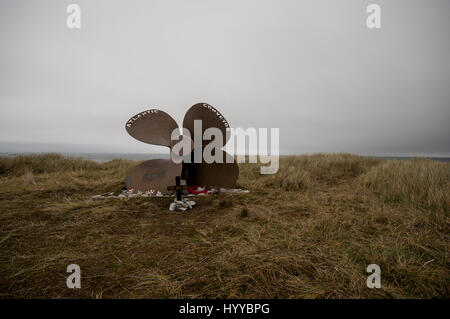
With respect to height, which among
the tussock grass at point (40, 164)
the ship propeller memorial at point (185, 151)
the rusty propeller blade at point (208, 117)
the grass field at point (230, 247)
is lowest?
A: the grass field at point (230, 247)

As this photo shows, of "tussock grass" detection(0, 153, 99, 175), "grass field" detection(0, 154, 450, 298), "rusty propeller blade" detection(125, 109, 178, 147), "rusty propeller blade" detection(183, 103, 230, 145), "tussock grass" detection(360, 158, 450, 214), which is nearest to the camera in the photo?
"grass field" detection(0, 154, 450, 298)

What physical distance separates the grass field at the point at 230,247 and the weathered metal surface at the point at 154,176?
557 mm

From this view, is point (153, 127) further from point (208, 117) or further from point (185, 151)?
point (208, 117)

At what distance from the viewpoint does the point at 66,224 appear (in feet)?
10.9

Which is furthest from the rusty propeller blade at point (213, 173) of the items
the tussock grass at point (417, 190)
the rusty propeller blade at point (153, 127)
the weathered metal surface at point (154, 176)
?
the tussock grass at point (417, 190)

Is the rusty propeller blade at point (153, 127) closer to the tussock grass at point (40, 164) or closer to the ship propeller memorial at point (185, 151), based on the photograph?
the ship propeller memorial at point (185, 151)

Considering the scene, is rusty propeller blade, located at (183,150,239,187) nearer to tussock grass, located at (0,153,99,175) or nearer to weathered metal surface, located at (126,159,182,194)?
weathered metal surface, located at (126,159,182,194)

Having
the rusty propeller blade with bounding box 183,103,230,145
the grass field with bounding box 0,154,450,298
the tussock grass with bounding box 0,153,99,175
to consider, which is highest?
the rusty propeller blade with bounding box 183,103,230,145

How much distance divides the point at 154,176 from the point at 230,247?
2.61 m

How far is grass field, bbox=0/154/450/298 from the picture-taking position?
1.73m

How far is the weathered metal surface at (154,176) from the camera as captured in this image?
4117 millimetres

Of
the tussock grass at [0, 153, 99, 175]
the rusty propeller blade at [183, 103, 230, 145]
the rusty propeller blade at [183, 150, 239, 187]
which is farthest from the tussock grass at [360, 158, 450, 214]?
the tussock grass at [0, 153, 99, 175]

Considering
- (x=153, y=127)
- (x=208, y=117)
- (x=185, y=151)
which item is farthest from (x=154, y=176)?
(x=208, y=117)

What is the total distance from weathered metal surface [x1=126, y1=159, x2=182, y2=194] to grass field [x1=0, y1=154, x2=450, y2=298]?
56cm
